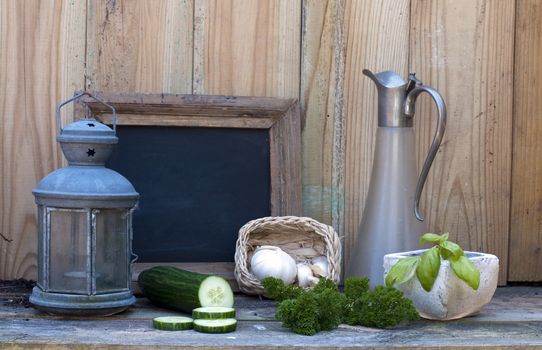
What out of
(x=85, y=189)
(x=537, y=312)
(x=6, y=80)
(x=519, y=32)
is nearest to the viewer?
(x=85, y=189)

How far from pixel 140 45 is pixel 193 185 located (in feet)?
1.12

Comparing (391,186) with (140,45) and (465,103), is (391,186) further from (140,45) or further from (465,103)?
(140,45)

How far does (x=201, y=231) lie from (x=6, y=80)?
0.55m

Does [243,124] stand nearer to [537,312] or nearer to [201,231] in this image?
[201,231]

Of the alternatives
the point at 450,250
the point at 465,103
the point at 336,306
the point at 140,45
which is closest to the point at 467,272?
the point at 450,250

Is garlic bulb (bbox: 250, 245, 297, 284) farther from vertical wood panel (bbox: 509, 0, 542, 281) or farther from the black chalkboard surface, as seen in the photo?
vertical wood panel (bbox: 509, 0, 542, 281)

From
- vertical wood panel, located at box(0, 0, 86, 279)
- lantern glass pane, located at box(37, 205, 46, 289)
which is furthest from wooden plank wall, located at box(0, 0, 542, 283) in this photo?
lantern glass pane, located at box(37, 205, 46, 289)

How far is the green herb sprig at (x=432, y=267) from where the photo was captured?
179 cm

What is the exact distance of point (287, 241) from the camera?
2.19 m

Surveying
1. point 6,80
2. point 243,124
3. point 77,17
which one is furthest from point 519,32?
point 6,80

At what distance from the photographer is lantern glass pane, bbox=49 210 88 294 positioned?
72.1 inches

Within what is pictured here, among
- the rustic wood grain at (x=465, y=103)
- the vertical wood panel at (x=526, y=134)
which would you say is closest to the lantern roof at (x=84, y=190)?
the rustic wood grain at (x=465, y=103)

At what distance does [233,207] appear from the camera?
2219 millimetres

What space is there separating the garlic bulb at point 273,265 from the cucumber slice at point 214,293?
0.57 ft
